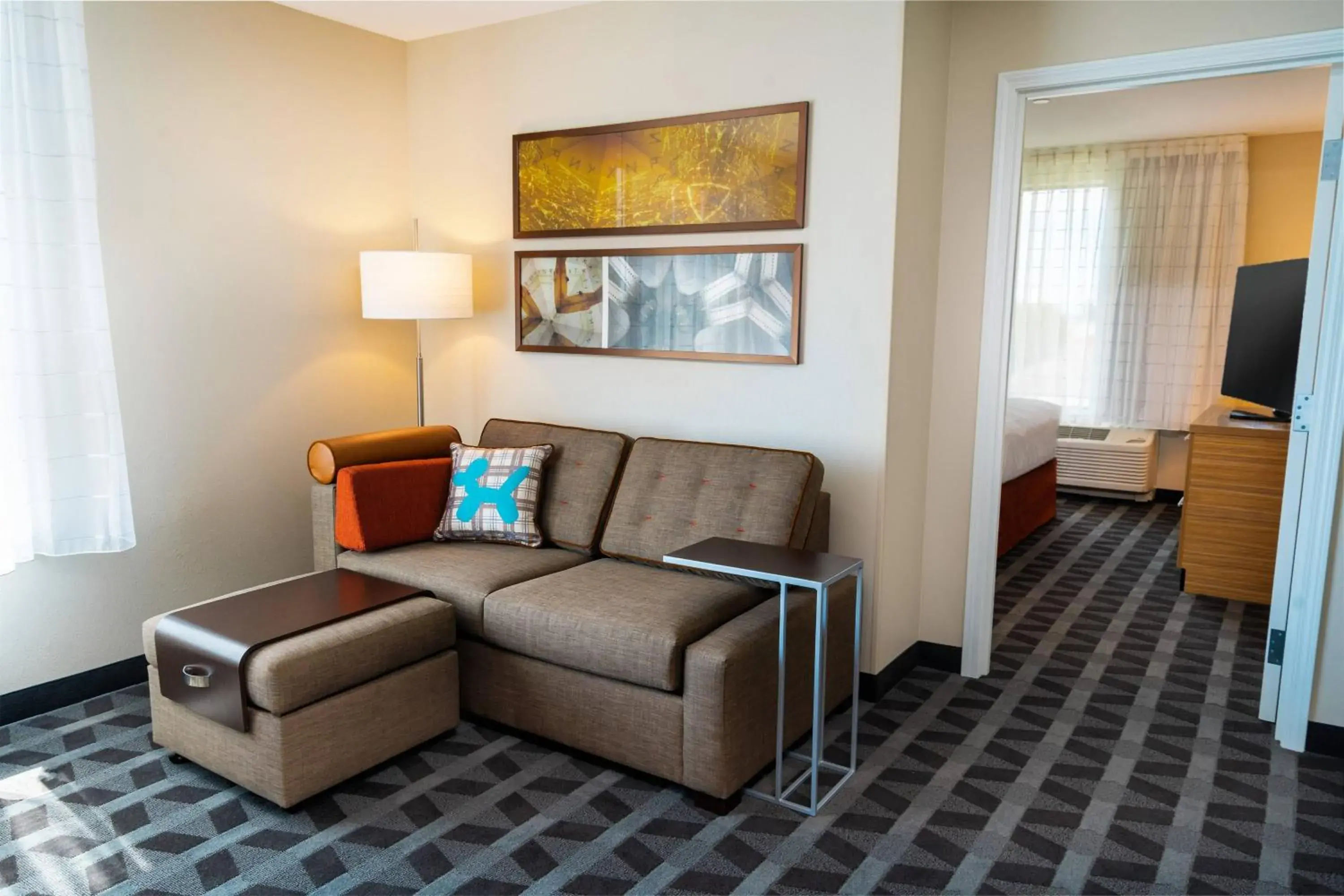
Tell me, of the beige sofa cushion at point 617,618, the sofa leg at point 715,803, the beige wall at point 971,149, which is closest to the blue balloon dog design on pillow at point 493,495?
the beige sofa cushion at point 617,618

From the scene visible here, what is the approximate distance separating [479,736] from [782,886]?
118cm

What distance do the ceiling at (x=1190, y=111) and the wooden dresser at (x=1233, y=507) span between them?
1.79 m

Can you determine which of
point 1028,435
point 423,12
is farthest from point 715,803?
point 1028,435

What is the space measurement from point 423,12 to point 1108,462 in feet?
17.9

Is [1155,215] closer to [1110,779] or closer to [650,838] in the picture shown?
[1110,779]

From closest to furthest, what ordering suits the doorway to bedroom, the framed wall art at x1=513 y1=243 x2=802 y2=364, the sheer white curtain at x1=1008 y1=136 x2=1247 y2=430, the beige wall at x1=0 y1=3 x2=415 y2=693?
the beige wall at x1=0 y1=3 x2=415 y2=693
the framed wall art at x1=513 y1=243 x2=802 y2=364
the doorway to bedroom
the sheer white curtain at x1=1008 y1=136 x2=1247 y2=430

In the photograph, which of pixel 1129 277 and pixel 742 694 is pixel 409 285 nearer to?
pixel 742 694

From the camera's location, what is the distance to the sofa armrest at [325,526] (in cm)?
338

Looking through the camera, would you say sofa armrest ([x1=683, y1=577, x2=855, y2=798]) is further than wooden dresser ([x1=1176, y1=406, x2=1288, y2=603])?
No

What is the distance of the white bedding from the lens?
514cm

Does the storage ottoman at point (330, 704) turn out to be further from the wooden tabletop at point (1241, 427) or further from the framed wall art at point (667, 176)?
the wooden tabletop at point (1241, 427)

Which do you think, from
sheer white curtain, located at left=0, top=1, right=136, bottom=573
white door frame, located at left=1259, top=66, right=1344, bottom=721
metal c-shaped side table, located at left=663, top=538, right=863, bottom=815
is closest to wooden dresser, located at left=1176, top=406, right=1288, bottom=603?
white door frame, located at left=1259, top=66, right=1344, bottom=721

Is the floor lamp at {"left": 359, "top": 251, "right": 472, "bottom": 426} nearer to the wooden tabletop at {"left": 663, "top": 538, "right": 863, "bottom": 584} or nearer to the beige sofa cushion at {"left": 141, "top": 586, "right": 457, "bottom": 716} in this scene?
the beige sofa cushion at {"left": 141, "top": 586, "right": 457, "bottom": 716}

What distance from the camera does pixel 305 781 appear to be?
2490 mm
